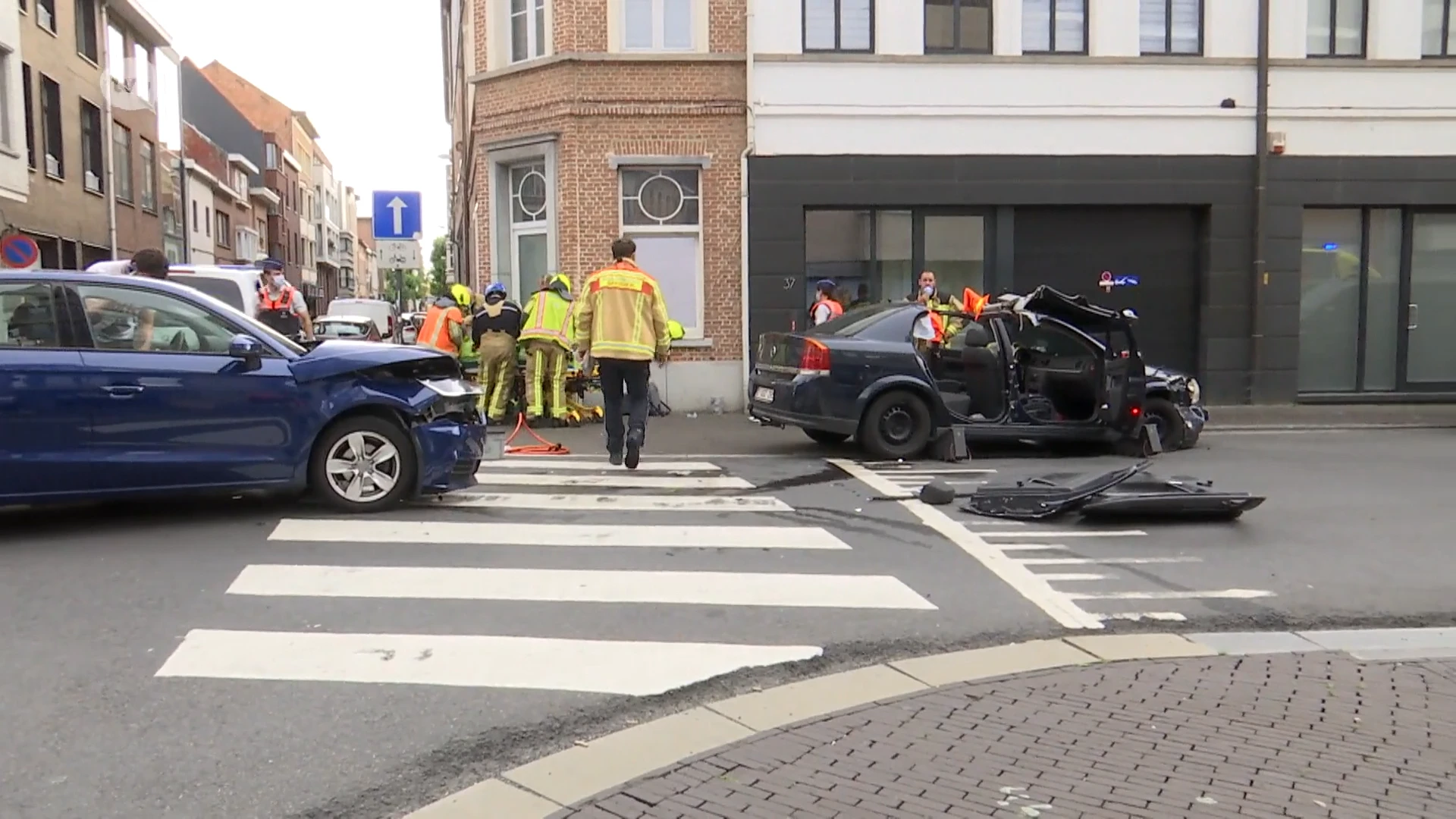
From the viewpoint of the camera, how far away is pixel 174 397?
6.97m

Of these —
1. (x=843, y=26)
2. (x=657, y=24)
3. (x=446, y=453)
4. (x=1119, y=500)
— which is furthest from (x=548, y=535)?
Answer: (x=843, y=26)

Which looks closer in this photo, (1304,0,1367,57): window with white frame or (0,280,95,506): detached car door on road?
(0,280,95,506): detached car door on road

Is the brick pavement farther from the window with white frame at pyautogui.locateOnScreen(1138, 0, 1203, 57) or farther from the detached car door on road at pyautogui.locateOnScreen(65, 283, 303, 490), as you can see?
the window with white frame at pyautogui.locateOnScreen(1138, 0, 1203, 57)

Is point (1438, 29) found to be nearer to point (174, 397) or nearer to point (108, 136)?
point (174, 397)

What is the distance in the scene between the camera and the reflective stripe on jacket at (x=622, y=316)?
959 cm

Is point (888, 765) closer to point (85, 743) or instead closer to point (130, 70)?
point (85, 743)

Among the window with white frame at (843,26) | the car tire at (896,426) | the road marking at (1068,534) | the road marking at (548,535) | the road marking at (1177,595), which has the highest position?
the window with white frame at (843,26)

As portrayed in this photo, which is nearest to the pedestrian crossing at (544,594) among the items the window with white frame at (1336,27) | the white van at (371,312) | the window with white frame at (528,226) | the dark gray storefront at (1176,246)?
the dark gray storefront at (1176,246)

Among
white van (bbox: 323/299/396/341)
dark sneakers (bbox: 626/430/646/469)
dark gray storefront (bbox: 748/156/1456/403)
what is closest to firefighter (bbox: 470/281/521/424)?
dark gray storefront (bbox: 748/156/1456/403)

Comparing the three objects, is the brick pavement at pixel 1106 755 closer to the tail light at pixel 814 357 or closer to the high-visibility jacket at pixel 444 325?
the tail light at pixel 814 357

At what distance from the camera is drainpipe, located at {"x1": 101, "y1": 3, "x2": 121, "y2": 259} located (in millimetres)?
30359

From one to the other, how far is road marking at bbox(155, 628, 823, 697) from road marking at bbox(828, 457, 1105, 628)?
1406 millimetres

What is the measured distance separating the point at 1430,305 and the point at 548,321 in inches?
505

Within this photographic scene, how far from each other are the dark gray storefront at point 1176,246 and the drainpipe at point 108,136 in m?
21.3
